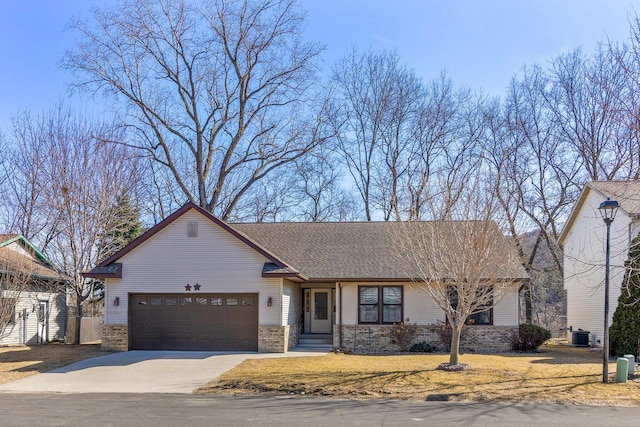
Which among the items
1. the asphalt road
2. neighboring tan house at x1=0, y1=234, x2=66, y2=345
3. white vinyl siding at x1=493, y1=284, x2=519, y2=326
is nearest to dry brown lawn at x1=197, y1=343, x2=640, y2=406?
the asphalt road

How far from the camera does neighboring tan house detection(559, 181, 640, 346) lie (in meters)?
21.8

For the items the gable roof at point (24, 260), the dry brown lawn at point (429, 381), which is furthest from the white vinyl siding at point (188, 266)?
the dry brown lawn at point (429, 381)

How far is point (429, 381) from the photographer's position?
13.8m

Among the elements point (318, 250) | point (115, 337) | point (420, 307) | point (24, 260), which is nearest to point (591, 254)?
point (420, 307)

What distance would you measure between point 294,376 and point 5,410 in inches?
253

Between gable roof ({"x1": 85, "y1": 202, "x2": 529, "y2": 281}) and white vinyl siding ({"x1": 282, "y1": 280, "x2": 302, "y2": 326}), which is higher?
gable roof ({"x1": 85, "y1": 202, "x2": 529, "y2": 281})

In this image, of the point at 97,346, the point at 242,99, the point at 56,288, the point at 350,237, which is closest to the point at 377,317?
the point at 350,237

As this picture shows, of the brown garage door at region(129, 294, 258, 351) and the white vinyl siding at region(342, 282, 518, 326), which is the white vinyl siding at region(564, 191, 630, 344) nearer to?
the white vinyl siding at region(342, 282, 518, 326)

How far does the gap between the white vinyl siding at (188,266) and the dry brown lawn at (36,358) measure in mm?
1640

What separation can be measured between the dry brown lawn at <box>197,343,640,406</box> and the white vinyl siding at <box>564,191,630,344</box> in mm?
6040

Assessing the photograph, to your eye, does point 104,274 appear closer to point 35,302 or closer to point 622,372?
point 35,302

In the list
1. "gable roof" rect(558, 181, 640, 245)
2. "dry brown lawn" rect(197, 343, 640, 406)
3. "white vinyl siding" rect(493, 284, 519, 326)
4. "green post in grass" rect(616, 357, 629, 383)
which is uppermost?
"gable roof" rect(558, 181, 640, 245)

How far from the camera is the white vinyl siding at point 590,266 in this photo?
22.3 m

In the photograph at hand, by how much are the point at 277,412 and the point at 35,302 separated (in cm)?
1903
